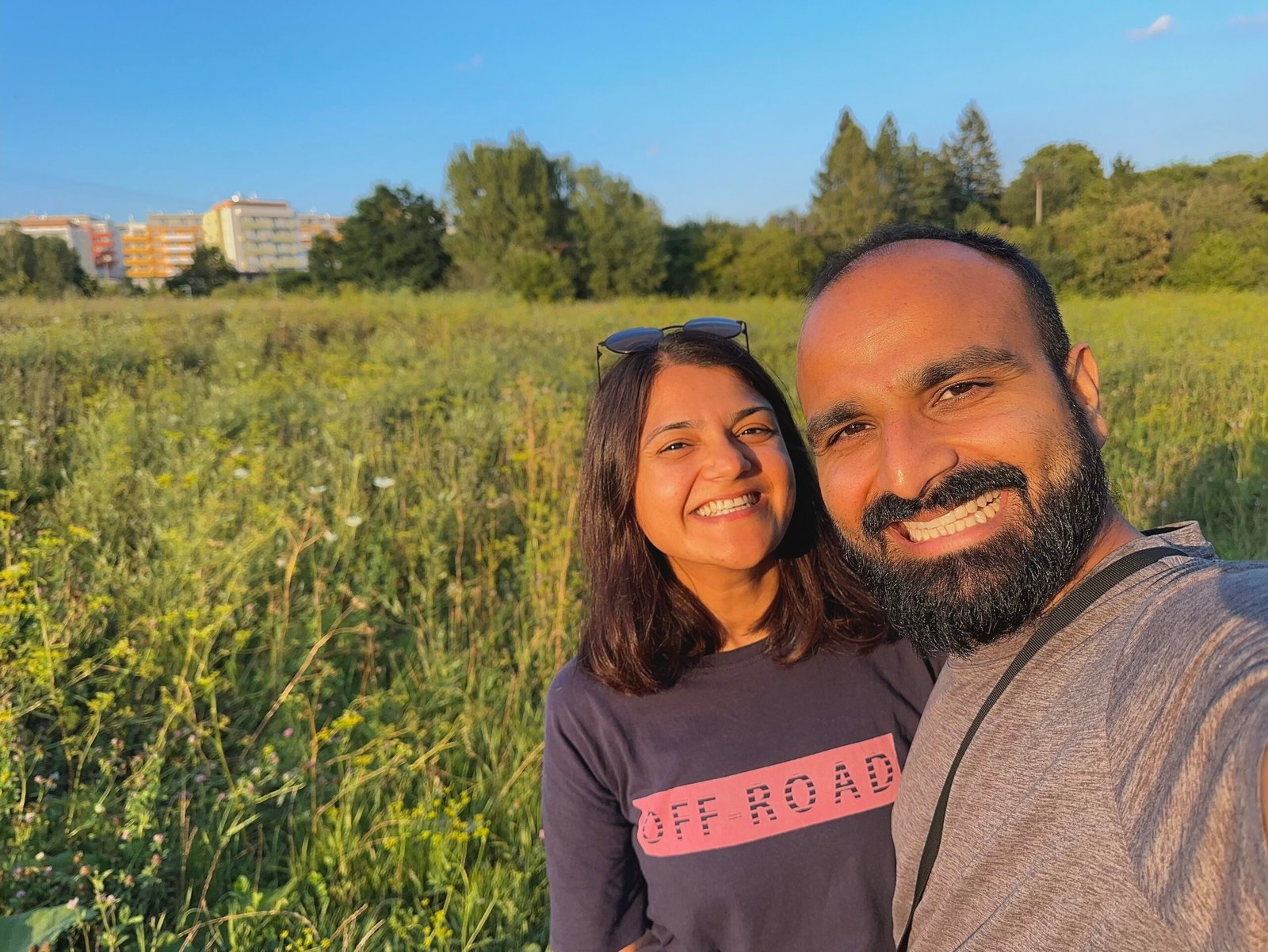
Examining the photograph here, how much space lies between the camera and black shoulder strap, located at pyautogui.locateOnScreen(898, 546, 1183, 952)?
0.84 metres

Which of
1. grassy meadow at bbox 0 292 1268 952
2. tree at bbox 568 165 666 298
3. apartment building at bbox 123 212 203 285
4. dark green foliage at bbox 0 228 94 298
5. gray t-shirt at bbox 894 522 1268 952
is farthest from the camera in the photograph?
apartment building at bbox 123 212 203 285

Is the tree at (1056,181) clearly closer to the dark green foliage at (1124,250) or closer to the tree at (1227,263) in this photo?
the dark green foliage at (1124,250)

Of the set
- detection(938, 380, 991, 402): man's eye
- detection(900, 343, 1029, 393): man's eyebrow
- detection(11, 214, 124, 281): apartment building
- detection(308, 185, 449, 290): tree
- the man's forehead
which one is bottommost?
detection(938, 380, 991, 402): man's eye

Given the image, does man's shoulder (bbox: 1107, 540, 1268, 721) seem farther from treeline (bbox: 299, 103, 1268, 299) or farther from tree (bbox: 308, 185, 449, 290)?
tree (bbox: 308, 185, 449, 290)

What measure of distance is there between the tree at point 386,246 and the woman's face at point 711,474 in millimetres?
37334

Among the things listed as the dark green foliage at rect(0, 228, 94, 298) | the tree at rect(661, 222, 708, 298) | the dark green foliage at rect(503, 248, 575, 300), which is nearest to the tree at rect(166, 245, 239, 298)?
the dark green foliage at rect(0, 228, 94, 298)

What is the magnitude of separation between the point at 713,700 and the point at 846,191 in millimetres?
35850

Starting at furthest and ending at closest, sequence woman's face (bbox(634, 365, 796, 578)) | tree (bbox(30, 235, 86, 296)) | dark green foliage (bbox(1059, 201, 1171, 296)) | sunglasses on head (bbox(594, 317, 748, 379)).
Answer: tree (bbox(30, 235, 86, 296)) → dark green foliage (bbox(1059, 201, 1171, 296)) → sunglasses on head (bbox(594, 317, 748, 379)) → woman's face (bbox(634, 365, 796, 578))

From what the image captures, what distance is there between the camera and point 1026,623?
3.03 feet

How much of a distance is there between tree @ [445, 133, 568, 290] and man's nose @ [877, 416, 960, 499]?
38.1m

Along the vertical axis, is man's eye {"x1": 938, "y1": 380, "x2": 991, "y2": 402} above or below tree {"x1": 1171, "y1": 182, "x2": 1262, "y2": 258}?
below

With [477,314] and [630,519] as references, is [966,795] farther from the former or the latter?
[477,314]

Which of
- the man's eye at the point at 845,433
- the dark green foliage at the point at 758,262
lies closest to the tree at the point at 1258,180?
the man's eye at the point at 845,433

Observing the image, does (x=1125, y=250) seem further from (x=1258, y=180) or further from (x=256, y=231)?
(x=256, y=231)
